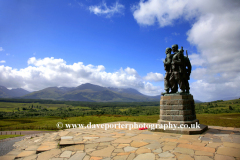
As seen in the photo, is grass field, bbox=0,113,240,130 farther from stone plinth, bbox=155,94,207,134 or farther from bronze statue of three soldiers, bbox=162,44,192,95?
bronze statue of three soldiers, bbox=162,44,192,95

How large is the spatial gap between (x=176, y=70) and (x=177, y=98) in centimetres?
204

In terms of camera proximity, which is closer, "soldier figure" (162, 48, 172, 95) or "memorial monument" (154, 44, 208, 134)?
"memorial monument" (154, 44, 208, 134)

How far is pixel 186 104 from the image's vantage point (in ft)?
30.4

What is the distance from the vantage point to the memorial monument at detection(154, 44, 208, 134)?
891 cm

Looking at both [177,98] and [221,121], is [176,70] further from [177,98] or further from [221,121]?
[221,121]

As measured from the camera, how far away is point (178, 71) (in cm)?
1007

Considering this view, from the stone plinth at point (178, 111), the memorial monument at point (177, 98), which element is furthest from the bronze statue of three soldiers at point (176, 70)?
the stone plinth at point (178, 111)

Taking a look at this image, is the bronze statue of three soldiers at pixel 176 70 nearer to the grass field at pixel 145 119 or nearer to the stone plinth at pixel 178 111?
the stone plinth at pixel 178 111

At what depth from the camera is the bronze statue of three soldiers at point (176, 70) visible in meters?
9.96

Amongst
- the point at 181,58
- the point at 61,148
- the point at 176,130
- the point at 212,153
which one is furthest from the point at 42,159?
the point at 181,58

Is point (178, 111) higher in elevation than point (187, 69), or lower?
lower

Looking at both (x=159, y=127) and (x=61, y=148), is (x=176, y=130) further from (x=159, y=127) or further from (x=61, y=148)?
(x=61, y=148)

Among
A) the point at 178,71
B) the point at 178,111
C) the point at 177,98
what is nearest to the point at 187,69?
the point at 178,71

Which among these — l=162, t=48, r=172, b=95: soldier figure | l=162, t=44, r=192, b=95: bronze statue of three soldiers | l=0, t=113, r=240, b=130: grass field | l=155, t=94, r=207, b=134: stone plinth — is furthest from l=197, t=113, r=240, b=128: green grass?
l=162, t=48, r=172, b=95: soldier figure
